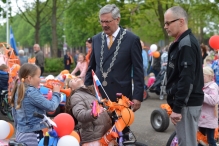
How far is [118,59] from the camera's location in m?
4.26

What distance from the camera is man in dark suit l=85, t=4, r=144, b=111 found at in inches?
166

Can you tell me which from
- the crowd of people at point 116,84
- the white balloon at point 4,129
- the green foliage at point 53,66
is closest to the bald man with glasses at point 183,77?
the crowd of people at point 116,84

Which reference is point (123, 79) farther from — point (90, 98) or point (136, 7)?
point (136, 7)

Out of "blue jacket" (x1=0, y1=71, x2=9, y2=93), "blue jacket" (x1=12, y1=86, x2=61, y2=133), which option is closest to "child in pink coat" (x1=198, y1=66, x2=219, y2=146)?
"blue jacket" (x1=12, y1=86, x2=61, y2=133)

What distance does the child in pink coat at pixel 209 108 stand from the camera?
5141 millimetres

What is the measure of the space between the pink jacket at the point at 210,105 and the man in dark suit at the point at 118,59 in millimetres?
1364

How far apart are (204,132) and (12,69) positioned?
530cm

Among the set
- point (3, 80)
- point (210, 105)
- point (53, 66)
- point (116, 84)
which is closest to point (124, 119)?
point (116, 84)

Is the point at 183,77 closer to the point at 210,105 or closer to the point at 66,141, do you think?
the point at 66,141

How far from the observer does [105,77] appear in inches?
170

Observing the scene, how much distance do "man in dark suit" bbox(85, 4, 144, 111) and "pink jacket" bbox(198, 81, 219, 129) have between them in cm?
136

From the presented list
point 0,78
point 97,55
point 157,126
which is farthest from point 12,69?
point 97,55

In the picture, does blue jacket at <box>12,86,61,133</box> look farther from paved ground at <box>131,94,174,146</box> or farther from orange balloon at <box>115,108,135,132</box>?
paved ground at <box>131,94,174,146</box>

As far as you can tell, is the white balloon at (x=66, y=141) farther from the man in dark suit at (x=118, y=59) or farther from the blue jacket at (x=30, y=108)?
the man in dark suit at (x=118, y=59)
